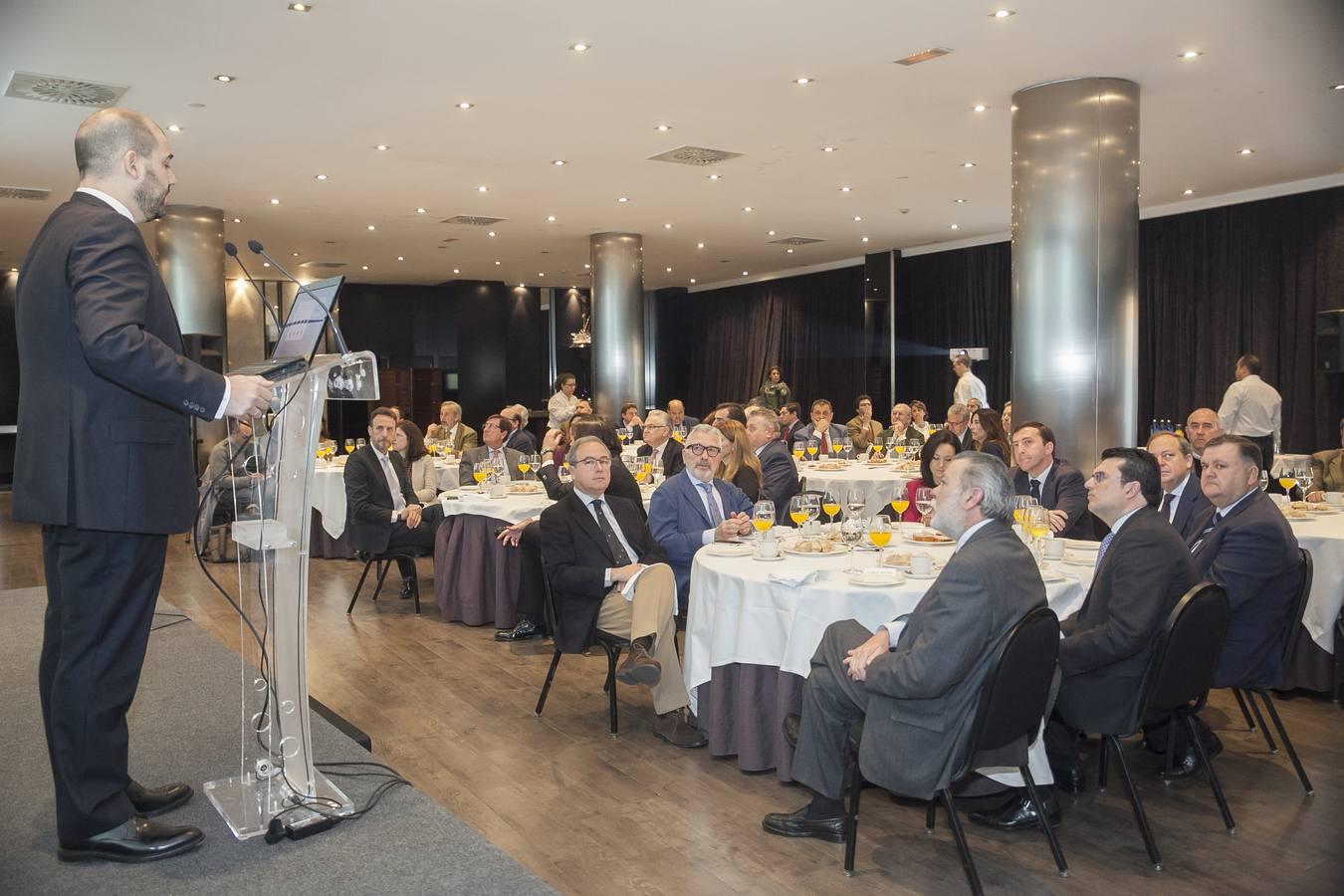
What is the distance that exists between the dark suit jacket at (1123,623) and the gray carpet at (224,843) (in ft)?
6.05

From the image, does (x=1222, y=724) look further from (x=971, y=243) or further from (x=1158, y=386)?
(x=971, y=243)

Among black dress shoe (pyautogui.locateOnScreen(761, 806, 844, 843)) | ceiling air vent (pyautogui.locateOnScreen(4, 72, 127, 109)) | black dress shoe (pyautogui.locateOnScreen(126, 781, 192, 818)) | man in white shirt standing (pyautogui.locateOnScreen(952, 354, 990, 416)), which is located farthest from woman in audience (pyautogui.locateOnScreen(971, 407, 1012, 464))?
man in white shirt standing (pyautogui.locateOnScreen(952, 354, 990, 416))

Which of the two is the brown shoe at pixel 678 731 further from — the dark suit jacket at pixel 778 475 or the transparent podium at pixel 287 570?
the dark suit jacket at pixel 778 475

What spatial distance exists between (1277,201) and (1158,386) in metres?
2.91

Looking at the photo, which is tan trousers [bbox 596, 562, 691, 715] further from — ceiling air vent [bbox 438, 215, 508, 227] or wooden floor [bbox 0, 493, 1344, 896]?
ceiling air vent [bbox 438, 215, 508, 227]

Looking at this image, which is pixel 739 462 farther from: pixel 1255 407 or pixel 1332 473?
pixel 1255 407

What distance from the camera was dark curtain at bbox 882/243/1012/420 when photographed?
17.4 m

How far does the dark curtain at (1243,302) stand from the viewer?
496 inches

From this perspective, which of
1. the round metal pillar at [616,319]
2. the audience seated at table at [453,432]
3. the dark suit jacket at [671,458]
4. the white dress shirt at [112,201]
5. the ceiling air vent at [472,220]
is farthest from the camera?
the round metal pillar at [616,319]

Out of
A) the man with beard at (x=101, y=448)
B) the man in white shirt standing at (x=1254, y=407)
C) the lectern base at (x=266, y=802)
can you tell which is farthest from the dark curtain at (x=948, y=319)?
the man with beard at (x=101, y=448)

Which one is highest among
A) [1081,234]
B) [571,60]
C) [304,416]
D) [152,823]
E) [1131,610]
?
[571,60]

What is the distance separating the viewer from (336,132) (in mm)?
9383

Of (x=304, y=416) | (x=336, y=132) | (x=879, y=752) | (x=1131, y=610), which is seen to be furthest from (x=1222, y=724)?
(x=336, y=132)

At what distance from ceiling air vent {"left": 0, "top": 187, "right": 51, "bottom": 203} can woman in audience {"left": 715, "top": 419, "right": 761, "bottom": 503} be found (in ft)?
31.7
